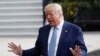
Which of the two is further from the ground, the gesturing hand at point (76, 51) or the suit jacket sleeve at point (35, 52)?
the gesturing hand at point (76, 51)

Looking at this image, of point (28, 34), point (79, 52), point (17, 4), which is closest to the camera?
point (79, 52)

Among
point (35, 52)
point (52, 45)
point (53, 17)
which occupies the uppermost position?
point (53, 17)

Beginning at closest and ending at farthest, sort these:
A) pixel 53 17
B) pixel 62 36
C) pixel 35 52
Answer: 1. pixel 53 17
2. pixel 62 36
3. pixel 35 52

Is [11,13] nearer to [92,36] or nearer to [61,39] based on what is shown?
[92,36]

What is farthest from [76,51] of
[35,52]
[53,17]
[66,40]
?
[35,52]

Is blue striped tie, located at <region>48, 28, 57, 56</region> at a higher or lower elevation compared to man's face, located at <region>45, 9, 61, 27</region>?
lower

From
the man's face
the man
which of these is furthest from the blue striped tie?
the man's face

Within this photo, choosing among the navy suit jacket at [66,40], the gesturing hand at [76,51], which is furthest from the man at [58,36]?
the gesturing hand at [76,51]

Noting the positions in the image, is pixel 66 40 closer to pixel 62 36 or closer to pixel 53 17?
pixel 62 36

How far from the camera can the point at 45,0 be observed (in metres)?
13.0

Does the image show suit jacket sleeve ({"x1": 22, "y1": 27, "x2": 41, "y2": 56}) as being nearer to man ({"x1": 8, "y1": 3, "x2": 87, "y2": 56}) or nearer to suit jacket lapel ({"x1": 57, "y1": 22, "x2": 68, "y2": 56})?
man ({"x1": 8, "y1": 3, "x2": 87, "y2": 56})

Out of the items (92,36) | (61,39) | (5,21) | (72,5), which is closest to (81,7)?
(72,5)

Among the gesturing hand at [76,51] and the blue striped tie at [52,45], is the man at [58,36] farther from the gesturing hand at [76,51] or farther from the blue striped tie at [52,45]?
the gesturing hand at [76,51]

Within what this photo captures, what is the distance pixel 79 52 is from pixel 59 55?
0.32 m
